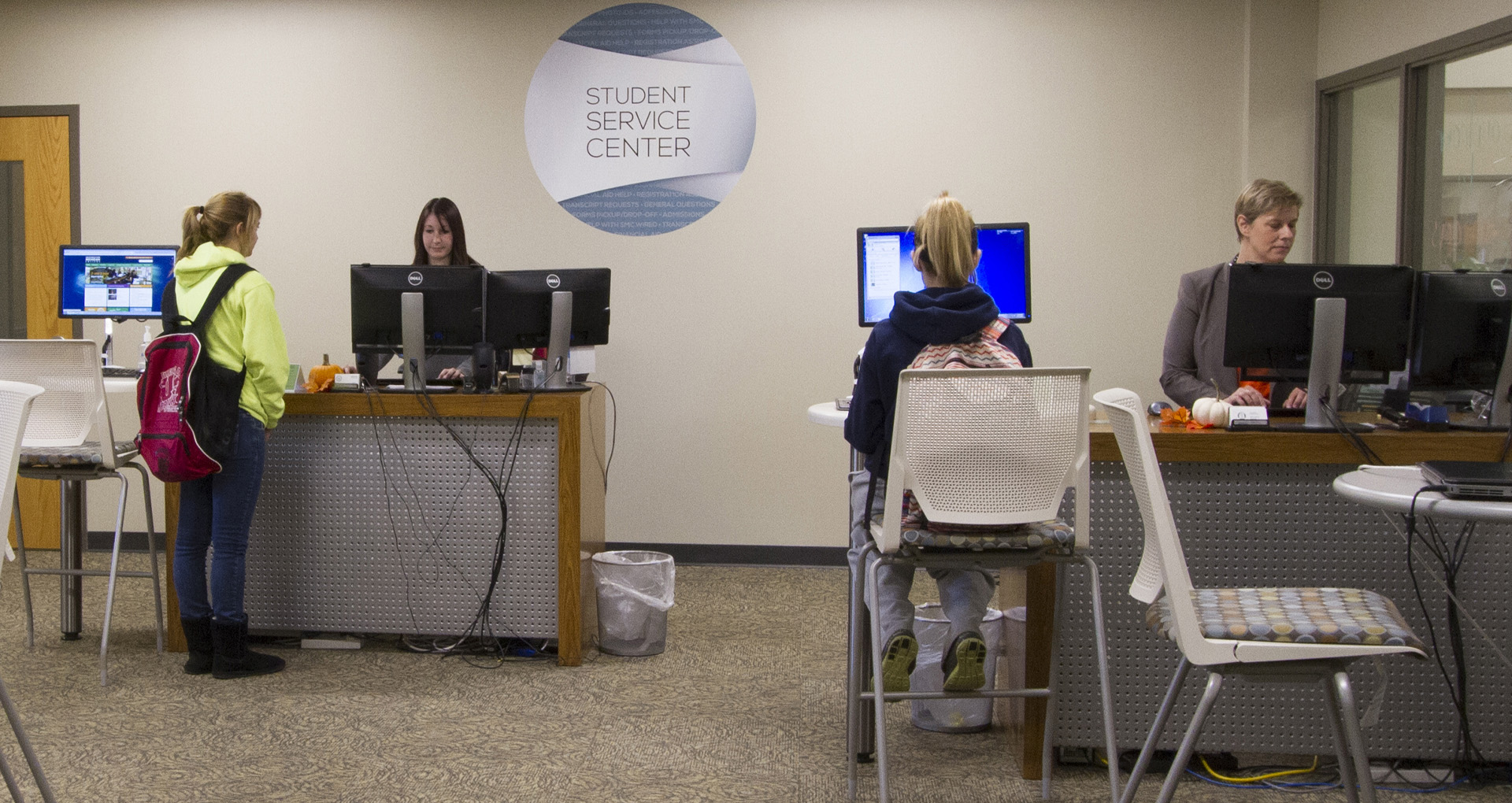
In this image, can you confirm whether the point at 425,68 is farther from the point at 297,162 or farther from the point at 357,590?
the point at 357,590

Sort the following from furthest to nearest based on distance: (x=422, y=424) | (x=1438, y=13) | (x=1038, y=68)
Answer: (x=1038, y=68) < (x=1438, y=13) < (x=422, y=424)

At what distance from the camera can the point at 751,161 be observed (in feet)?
16.3

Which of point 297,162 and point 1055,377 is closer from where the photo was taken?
point 1055,377

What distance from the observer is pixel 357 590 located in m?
3.64

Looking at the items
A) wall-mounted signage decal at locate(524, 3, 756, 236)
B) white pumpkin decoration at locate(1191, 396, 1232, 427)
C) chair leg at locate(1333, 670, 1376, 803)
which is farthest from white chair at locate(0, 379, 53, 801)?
wall-mounted signage decal at locate(524, 3, 756, 236)

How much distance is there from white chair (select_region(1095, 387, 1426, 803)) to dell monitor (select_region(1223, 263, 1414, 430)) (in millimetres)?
999

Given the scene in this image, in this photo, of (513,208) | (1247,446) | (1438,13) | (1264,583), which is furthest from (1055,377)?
(513,208)

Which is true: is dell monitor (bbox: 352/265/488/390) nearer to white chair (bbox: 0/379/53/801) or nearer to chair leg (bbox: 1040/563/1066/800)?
white chair (bbox: 0/379/53/801)

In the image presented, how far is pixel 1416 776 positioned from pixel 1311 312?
1.11 m

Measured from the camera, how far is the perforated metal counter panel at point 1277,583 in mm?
2609

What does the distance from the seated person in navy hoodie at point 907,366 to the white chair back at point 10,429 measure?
1.57 m

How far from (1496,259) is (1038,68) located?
1908 millimetres

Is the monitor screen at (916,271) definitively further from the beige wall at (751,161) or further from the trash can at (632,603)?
the beige wall at (751,161)

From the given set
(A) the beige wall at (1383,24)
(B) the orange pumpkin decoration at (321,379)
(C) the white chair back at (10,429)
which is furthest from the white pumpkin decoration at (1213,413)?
(B) the orange pumpkin decoration at (321,379)
